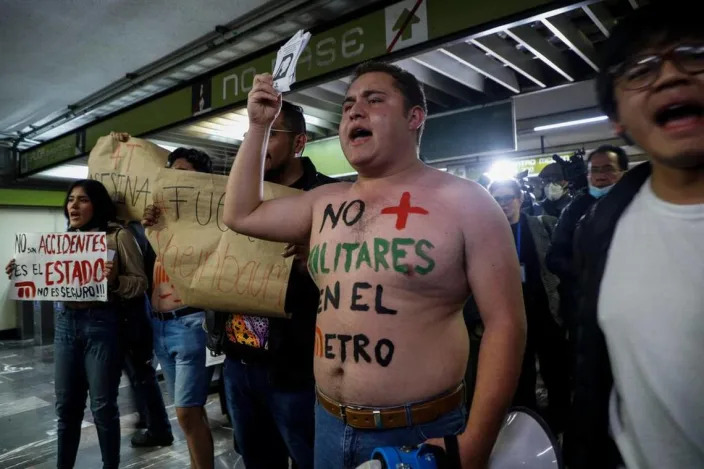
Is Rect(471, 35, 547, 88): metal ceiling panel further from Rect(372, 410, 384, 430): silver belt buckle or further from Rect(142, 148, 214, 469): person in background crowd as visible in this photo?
Rect(372, 410, 384, 430): silver belt buckle

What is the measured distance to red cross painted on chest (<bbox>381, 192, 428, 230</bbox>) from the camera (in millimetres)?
1277

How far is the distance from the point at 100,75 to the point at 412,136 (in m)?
4.56

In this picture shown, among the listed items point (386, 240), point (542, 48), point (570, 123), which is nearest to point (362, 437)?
point (386, 240)

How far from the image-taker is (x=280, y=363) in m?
1.80

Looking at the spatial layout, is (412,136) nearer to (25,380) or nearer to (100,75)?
(100,75)

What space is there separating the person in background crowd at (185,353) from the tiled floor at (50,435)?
837 millimetres

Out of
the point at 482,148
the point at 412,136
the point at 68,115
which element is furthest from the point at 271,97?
the point at 68,115

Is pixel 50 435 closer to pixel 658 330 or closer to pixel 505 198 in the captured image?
pixel 505 198

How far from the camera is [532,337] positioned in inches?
138

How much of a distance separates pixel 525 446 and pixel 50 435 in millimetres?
4148

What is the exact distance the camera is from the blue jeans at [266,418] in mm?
1806

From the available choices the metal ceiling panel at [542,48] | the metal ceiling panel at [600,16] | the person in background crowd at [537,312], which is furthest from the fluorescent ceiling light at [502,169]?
the person in background crowd at [537,312]

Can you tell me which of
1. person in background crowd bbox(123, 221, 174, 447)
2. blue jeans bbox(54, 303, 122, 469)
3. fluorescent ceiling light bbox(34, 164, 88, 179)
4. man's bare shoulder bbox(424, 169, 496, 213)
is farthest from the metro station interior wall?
man's bare shoulder bbox(424, 169, 496, 213)

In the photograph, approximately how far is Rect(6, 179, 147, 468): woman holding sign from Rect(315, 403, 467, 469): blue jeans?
1795 millimetres
